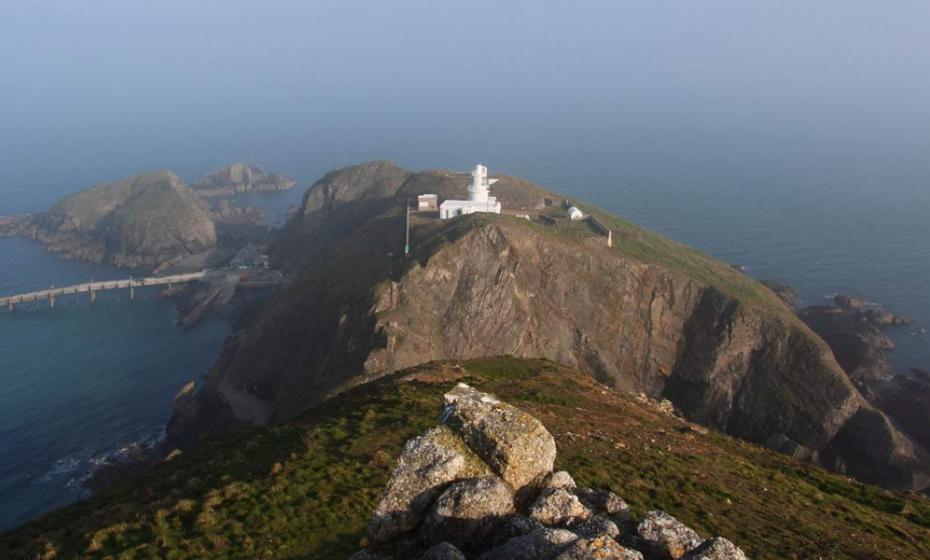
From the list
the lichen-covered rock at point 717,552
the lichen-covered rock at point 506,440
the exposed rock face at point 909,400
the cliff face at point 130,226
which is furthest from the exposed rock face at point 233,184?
the lichen-covered rock at point 717,552

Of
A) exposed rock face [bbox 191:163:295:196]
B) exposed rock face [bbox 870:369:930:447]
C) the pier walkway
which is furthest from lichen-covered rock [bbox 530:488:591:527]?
exposed rock face [bbox 191:163:295:196]

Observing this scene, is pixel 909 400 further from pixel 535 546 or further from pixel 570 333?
pixel 535 546

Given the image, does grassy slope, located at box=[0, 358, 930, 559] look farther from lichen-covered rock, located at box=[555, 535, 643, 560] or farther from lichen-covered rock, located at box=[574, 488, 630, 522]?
lichen-covered rock, located at box=[555, 535, 643, 560]

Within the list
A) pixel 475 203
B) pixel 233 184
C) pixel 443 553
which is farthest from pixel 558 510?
pixel 233 184

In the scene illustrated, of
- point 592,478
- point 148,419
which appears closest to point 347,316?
point 148,419

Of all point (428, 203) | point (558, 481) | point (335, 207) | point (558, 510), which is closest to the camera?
point (558, 510)

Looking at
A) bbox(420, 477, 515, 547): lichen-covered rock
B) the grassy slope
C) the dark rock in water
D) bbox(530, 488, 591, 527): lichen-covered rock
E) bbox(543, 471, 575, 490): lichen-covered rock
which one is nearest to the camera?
bbox(420, 477, 515, 547): lichen-covered rock

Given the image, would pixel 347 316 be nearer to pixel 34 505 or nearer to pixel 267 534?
pixel 34 505
